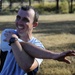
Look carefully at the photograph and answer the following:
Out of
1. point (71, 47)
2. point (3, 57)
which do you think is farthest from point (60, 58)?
point (71, 47)

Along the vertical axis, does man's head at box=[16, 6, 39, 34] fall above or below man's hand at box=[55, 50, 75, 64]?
above

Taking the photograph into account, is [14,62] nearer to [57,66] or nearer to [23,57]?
[23,57]

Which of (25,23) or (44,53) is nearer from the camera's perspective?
(44,53)

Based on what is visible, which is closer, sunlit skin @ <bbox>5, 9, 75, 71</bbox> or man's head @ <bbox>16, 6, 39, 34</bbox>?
sunlit skin @ <bbox>5, 9, 75, 71</bbox>

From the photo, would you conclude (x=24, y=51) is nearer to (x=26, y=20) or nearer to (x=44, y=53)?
(x=44, y=53)

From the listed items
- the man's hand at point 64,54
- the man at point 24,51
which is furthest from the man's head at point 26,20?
the man's hand at point 64,54

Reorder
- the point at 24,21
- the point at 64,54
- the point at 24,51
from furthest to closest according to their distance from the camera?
the point at 24,21 → the point at 24,51 → the point at 64,54

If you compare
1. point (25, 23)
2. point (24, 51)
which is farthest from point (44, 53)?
point (25, 23)

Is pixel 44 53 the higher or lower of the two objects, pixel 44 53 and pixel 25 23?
the lower

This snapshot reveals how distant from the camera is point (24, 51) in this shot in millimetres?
2418

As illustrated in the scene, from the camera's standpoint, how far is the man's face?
8.36 feet

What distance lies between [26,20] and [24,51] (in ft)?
0.92

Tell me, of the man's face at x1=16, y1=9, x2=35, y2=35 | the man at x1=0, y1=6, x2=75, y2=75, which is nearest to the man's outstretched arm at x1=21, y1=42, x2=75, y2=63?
the man at x1=0, y1=6, x2=75, y2=75

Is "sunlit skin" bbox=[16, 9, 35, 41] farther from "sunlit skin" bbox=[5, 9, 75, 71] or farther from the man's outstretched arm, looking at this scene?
the man's outstretched arm
